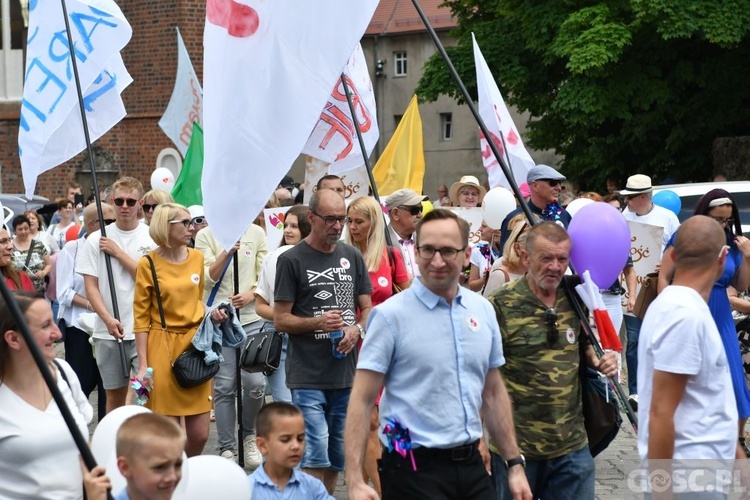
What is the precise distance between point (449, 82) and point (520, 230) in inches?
930

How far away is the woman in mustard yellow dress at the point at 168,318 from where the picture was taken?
303 inches

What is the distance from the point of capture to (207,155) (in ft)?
20.5

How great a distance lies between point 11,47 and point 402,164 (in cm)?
2432

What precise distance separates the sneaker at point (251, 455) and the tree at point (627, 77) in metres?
17.7

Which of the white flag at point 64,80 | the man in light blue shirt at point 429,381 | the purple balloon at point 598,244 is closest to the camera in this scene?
the man in light blue shirt at point 429,381

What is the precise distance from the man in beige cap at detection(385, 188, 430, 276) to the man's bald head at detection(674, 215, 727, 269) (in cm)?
415

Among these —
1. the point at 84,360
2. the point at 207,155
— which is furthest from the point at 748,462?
the point at 84,360

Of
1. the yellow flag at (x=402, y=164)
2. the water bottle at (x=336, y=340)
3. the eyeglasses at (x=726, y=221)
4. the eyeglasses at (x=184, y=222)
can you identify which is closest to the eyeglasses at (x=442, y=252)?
the water bottle at (x=336, y=340)

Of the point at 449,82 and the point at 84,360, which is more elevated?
the point at 449,82

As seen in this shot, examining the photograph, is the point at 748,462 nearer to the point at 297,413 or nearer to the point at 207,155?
the point at 297,413

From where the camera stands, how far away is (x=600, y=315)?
5629 mm

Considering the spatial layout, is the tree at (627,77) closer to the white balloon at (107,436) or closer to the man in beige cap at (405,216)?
the man in beige cap at (405,216)

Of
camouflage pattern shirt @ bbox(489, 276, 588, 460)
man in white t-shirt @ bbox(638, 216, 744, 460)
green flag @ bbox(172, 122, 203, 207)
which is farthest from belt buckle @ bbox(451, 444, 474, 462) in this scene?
green flag @ bbox(172, 122, 203, 207)

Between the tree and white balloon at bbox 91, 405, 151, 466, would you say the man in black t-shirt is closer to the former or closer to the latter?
white balloon at bbox 91, 405, 151, 466
